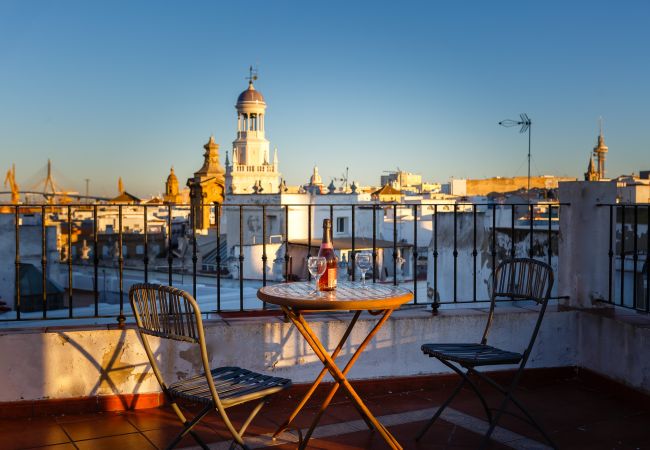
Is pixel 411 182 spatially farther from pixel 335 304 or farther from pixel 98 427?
pixel 335 304

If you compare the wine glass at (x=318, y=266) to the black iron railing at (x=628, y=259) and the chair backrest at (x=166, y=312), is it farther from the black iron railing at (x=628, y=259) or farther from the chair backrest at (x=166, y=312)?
the black iron railing at (x=628, y=259)

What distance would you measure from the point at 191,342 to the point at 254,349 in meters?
1.58

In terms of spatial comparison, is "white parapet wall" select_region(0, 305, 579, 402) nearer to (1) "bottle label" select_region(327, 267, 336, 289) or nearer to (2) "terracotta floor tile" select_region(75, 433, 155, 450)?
(2) "terracotta floor tile" select_region(75, 433, 155, 450)

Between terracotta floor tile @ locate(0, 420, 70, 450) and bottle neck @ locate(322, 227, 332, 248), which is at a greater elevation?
bottle neck @ locate(322, 227, 332, 248)

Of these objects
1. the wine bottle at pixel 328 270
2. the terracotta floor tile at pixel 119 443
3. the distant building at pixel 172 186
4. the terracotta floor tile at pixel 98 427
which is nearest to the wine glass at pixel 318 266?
the wine bottle at pixel 328 270

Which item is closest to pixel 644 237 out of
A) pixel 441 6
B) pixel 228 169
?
pixel 441 6

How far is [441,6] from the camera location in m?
17.6

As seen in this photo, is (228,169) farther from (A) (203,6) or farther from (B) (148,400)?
(B) (148,400)

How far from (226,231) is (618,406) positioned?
4365 cm

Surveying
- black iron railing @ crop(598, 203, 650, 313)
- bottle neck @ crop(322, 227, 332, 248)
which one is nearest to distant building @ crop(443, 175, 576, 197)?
black iron railing @ crop(598, 203, 650, 313)

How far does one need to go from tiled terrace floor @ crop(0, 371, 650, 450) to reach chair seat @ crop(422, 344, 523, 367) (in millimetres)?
479

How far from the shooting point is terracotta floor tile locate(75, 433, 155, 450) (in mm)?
3539

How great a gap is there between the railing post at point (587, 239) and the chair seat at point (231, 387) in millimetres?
2859

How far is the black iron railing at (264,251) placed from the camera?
456 centimetres
